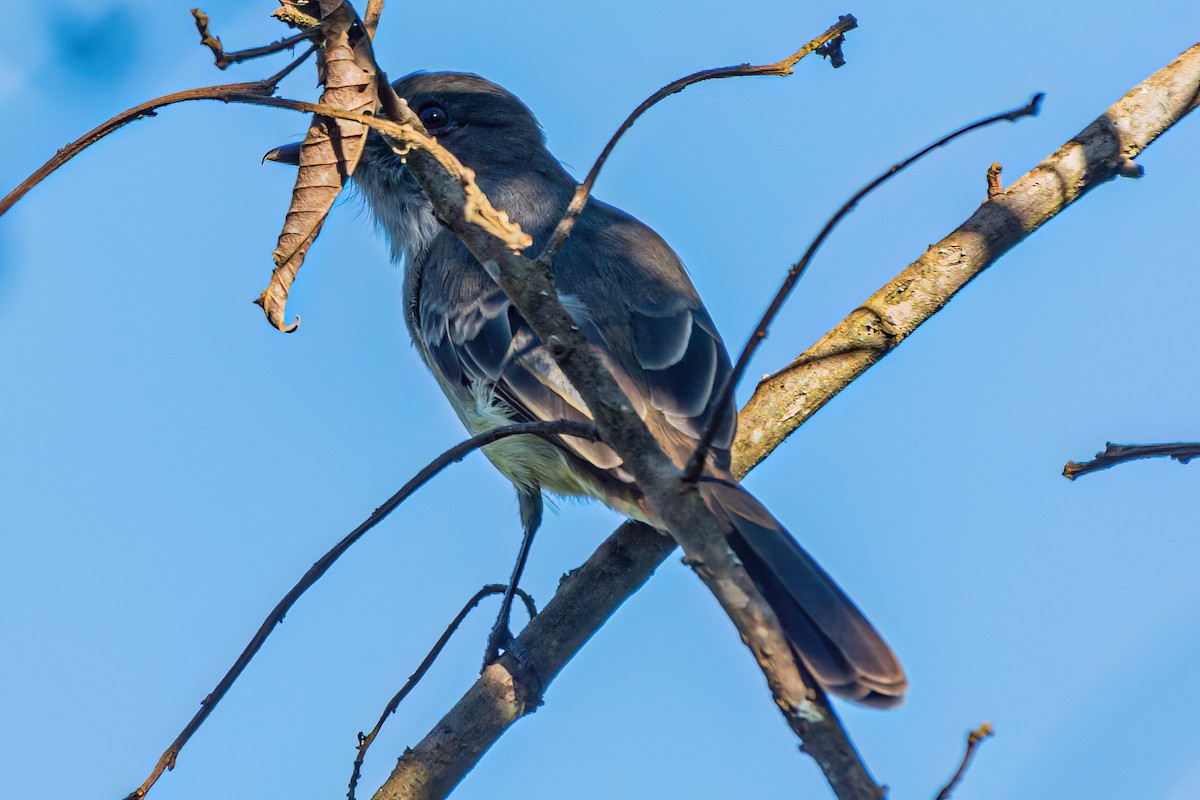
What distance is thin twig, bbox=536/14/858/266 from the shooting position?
2.45 metres

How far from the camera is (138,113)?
2.56 metres

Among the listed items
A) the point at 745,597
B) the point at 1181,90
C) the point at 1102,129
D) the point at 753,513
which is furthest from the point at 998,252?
the point at 745,597

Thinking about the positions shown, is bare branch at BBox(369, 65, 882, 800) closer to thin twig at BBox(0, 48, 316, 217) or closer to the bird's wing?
thin twig at BBox(0, 48, 316, 217)

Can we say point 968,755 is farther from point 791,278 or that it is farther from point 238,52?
point 238,52

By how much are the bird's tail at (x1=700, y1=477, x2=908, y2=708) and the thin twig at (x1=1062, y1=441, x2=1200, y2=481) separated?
683 millimetres

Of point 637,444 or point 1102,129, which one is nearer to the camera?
point 637,444

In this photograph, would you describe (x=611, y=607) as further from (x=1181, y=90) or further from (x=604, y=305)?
(x=1181, y=90)

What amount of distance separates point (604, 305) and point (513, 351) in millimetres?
398

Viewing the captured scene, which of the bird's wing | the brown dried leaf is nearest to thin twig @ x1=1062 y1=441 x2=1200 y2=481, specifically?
the bird's wing

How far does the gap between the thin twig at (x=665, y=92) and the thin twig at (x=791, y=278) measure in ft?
1.75

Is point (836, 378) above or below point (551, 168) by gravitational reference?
below

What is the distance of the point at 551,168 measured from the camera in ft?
20.1

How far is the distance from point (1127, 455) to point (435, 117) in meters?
4.23

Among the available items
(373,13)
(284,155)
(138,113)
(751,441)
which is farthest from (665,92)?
(284,155)
